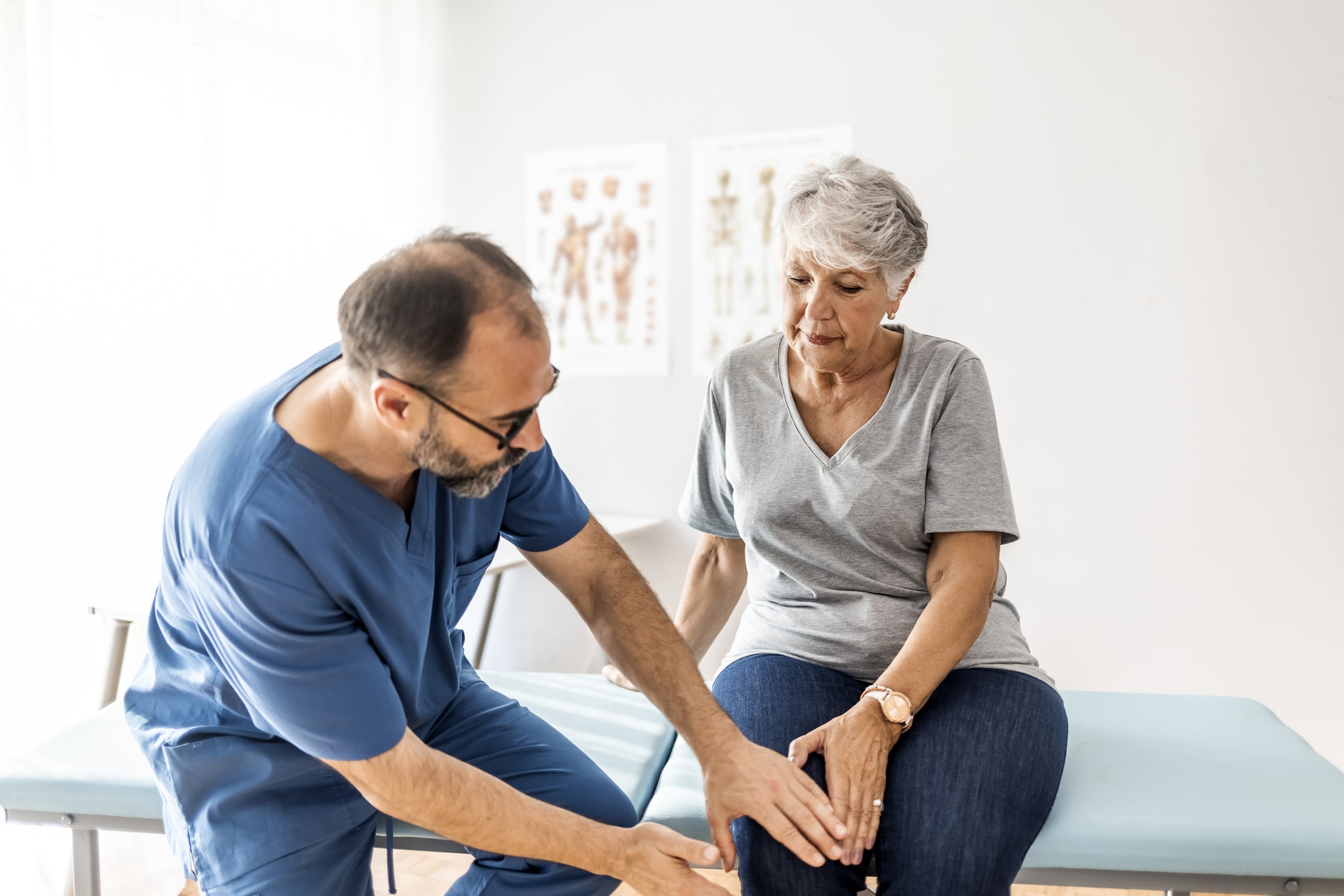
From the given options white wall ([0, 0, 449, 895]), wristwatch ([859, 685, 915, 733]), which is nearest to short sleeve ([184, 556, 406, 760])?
wristwatch ([859, 685, 915, 733])

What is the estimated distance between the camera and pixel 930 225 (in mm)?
2576

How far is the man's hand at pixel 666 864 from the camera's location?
1107 millimetres

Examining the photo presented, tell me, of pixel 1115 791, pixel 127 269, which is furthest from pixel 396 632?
pixel 127 269

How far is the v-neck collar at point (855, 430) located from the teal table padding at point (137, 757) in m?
0.52

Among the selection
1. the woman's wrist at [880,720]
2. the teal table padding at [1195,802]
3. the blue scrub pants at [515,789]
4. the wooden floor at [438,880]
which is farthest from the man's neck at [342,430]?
the wooden floor at [438,880]

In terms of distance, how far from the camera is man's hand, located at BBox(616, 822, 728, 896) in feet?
3.63

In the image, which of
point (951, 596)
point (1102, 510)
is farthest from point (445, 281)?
point (1102, 510)

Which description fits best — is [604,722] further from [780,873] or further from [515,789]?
[780,873]

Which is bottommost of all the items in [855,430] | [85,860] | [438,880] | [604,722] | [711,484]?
[438,880]

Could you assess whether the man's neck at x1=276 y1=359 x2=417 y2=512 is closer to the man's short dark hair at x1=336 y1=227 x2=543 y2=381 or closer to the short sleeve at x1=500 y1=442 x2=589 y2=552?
the man's short dark hair at x1=336 y1=227 x2=543 y2=381

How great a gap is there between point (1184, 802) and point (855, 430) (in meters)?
0.65

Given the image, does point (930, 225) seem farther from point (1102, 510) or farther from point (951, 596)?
point (951, 596)

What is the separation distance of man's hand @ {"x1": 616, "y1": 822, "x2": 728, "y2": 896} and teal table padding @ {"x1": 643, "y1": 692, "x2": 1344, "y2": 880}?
0.43 ft

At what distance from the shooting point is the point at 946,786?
1.16 metres
